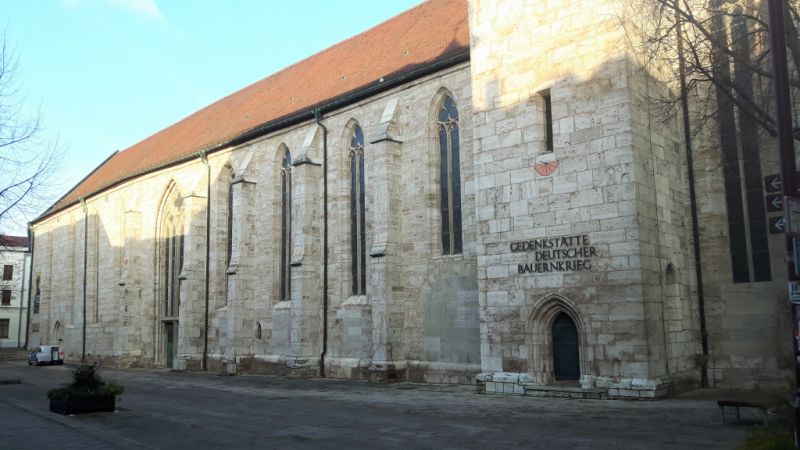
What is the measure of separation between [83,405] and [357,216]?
11539 millimetres

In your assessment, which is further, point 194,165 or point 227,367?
point 194,165

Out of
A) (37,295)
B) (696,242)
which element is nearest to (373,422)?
(696,242)

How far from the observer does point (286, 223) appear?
2642 cm

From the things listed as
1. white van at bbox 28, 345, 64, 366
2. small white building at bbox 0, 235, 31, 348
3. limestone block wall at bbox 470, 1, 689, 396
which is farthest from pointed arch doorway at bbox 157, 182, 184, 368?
small white building at bbox 0, 235, 31, 348

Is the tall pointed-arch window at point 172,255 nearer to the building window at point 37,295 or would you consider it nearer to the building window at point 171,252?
the building window at point 171,252

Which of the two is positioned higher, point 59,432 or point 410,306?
point 410,306

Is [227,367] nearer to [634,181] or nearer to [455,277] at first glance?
[455,277]

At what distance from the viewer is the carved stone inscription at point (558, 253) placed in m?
15.0

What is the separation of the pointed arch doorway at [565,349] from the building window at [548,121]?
13.6 ft

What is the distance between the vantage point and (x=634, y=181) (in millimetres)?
14453

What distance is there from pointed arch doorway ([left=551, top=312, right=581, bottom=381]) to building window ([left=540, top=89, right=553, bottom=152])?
414 centimetres

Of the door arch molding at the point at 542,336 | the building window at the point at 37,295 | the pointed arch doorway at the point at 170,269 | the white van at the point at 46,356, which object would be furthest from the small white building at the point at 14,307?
the door arch molding at the point at 542,336

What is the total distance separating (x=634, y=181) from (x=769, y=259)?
3.90 metres

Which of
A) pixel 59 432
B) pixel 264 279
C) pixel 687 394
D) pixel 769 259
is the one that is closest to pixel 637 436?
pixel 687 394
